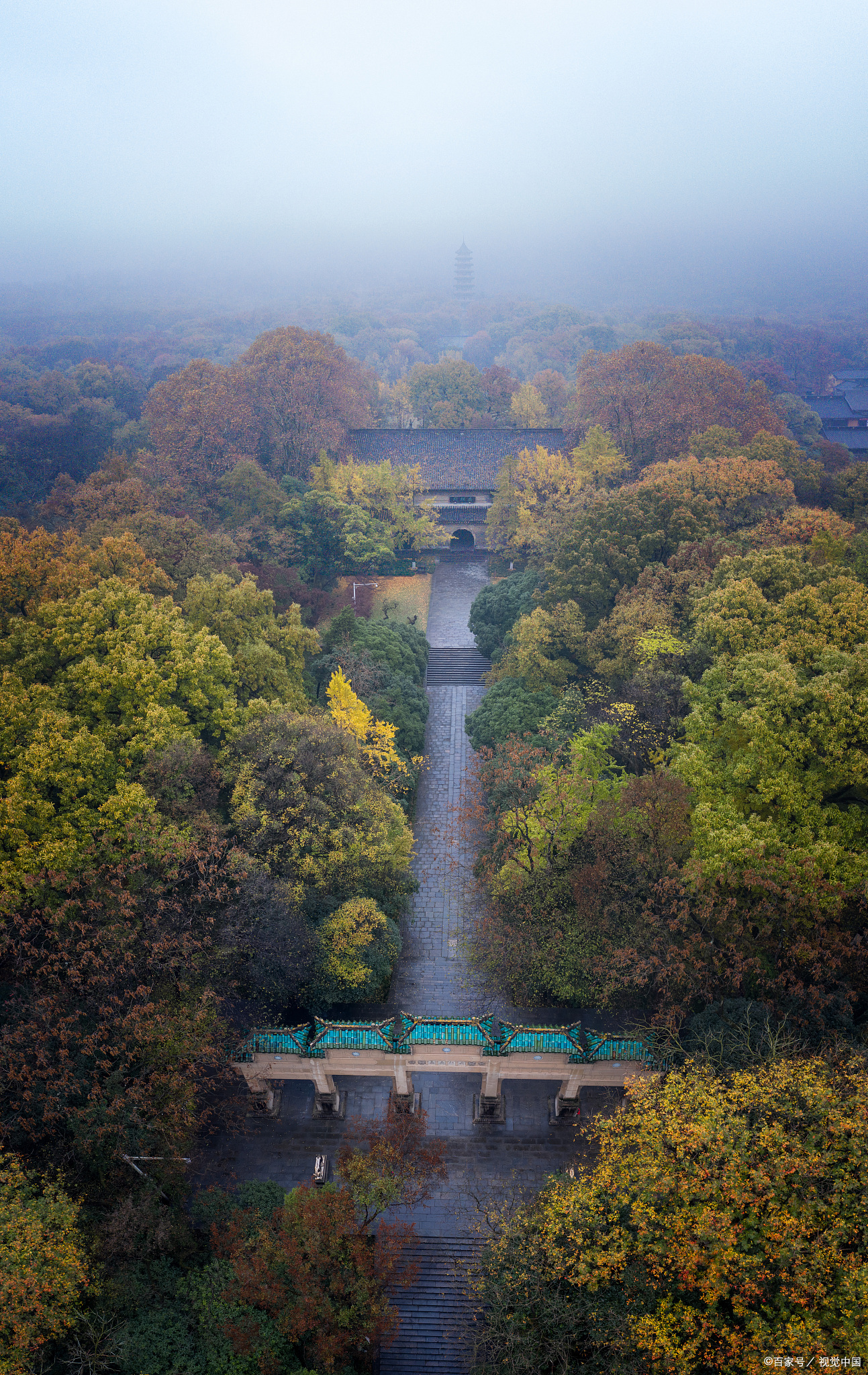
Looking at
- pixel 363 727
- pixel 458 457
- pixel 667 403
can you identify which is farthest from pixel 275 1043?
pixel 458 457

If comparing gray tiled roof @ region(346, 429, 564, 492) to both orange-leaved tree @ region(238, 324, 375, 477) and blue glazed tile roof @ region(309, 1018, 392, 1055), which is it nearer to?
orange-leaved tree @ region(238, 324, 375, 477)

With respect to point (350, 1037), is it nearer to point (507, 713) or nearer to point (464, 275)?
point (507, 713)

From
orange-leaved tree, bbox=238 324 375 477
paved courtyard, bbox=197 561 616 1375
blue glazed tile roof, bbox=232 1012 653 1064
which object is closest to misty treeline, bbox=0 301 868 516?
orange-leaved tree, bbox=238 324 375 477

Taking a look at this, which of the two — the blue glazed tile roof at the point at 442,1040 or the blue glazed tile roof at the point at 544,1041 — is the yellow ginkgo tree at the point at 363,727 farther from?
the blue glazed tile roof at the point at 544,1041

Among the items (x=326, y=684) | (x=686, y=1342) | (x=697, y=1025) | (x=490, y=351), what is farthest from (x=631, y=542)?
(x=490, y=351)

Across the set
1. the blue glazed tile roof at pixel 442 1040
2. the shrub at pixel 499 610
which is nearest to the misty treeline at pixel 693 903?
the shrub at pixel 499 610
